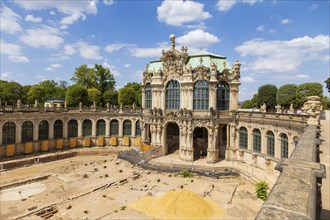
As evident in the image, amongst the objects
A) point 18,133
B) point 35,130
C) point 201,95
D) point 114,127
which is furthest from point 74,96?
point 201,95

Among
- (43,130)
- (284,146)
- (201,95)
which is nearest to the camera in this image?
(284,146)

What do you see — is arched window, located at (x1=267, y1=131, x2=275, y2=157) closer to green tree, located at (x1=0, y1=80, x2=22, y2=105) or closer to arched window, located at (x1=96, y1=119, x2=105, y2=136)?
arched window, located at (x1=96, y1=119, x2=105, y2=136)

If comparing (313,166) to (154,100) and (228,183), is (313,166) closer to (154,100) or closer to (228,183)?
(228,183)

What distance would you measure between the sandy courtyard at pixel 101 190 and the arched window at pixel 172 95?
13.0 meters

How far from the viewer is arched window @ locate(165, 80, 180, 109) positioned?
42281 millimetres

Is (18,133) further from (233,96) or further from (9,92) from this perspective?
(233,96)

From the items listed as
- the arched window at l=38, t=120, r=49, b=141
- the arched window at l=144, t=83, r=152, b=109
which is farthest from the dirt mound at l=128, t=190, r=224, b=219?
the arched window at l=38, t=120, r=49, b=141

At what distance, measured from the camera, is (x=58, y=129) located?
48.0 metres

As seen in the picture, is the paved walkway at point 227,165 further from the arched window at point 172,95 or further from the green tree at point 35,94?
the green tree at point 35,94

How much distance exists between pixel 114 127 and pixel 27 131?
55.5 ft

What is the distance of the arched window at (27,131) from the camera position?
42.9 m

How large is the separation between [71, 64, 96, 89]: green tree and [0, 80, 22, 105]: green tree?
16740mm

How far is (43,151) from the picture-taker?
4494 centimetres

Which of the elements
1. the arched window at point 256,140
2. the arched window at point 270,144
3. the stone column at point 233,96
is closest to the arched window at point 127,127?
the stone column at point 233,96
